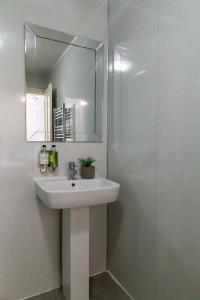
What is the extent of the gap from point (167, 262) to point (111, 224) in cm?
68

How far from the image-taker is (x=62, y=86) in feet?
5.40

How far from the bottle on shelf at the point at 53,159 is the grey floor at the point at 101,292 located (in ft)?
3.27

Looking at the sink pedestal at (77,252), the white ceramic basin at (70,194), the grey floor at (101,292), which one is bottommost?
the grey floor at (101,292)

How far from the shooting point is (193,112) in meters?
1.07

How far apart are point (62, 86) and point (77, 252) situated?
1.29 m

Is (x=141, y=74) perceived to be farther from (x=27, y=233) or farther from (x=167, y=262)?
(x=27, y=233)

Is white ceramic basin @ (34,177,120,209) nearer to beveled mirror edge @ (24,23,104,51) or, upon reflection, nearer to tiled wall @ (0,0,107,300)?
tiled wall @ (0,0,107,300)

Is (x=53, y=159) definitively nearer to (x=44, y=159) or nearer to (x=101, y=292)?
(x=44, y=159)

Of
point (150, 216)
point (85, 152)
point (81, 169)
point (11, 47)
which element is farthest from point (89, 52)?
point (150, 216)

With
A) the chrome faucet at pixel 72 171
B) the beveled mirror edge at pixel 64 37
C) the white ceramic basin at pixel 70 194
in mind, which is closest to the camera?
the white ceramic basin at pixel 70 194

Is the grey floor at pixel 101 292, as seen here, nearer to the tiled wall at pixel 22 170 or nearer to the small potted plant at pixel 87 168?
the tiled wall at pixel 22 170

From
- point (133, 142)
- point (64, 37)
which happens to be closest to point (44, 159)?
point (133, 142)

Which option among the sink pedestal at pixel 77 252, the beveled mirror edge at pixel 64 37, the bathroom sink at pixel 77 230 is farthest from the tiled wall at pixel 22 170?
the sink pedestal at pixel 77 252

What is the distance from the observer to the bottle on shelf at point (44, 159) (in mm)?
1520
